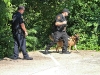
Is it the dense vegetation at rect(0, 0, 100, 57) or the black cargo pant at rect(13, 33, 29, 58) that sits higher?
the dense vegetation at rect(0, 0, 100, 57)

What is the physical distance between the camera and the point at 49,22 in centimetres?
1603

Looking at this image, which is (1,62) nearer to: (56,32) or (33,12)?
(56,32)

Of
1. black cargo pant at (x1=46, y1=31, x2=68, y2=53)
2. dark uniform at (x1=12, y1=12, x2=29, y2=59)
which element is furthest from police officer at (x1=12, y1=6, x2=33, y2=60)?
black cargo pant at (x1=46, y1=31, x2=68, y2=53)

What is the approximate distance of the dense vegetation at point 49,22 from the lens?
13.1 m

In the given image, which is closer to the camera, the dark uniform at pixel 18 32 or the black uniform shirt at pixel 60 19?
the dark uniform at pixel 18 32

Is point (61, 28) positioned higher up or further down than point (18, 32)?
higher up

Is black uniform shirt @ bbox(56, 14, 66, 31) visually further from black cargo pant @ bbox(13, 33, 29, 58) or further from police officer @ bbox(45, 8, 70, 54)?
black cargo pant @ bbox(13, 33, 29, 58)

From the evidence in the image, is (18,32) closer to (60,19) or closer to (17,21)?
(17,21)

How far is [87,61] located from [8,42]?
3.48 metres

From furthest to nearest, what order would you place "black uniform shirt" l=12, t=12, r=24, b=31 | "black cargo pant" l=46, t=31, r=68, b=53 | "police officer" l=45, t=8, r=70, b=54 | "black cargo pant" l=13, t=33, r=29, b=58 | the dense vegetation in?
the dense vegetation
"black cargo pant" l=46, t=31, r=68, b=53
"police officer" l=45, t=8, r=70, b=54
"black cargo pant" l=13, t=33, r=29, b=58
"black uniform shirt" l=12, t=12, r=24, b=31

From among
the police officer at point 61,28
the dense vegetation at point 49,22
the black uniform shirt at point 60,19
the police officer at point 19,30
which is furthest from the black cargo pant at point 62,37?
the dense vegetation at point 49,22

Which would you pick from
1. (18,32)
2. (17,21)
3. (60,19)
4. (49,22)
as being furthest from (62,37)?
(49,22)

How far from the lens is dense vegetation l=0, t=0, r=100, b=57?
1307cm

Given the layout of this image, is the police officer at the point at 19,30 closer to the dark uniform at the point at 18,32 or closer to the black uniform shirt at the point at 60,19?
the dark uniform at the point at 18,32
